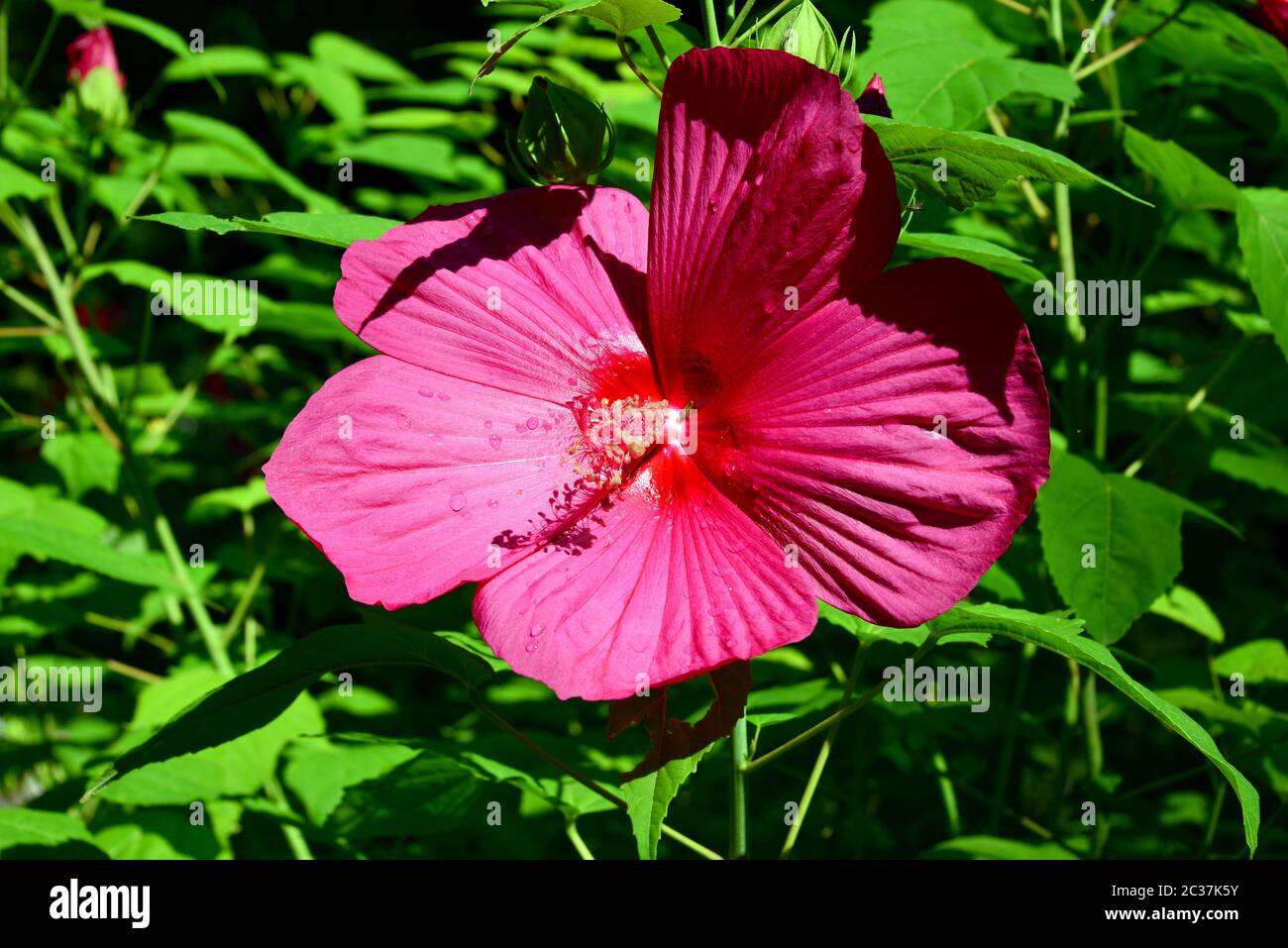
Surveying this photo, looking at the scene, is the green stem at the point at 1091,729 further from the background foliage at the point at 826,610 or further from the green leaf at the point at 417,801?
the green leaf at the point at 417,801

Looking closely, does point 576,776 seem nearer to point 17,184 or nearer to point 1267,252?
point 1267,252

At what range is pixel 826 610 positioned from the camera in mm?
882

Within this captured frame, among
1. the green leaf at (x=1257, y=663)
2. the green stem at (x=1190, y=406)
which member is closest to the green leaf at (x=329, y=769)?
the green stem at (x=1190, y=406)

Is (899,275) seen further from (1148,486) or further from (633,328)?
(1148,486)

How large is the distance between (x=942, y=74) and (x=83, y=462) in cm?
124

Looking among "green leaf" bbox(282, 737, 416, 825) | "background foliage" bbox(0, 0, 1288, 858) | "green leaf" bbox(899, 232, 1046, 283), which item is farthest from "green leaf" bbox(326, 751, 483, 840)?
"green leaf" bbox(899, 232, 1046, 283)

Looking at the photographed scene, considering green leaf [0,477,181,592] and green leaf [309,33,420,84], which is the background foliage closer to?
green leaf [0,477,181,592]

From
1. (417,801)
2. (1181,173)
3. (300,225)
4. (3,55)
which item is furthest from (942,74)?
(3,55)

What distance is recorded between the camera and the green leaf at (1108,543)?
0.99 m

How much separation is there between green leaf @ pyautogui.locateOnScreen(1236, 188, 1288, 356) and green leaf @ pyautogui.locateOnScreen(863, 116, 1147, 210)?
0.47m

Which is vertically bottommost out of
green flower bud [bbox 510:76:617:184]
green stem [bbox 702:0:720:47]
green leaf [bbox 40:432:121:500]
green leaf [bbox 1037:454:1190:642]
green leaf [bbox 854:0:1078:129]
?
green leaf [bbox 1037:454:1190:642]

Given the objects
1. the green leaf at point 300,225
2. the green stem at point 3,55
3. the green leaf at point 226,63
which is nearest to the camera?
the green leaf at point 300,225

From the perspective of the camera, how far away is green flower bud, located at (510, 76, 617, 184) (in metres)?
0.80

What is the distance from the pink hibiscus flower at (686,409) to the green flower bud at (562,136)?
0.19 ft
